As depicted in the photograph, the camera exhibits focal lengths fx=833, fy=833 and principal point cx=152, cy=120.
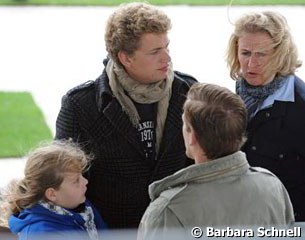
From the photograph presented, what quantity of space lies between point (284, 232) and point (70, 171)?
0.88 m

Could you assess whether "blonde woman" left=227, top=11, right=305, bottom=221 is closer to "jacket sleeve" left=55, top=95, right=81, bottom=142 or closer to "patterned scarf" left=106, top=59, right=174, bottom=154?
"patterned scarf" left=106, top=59, right=174, bottom=154

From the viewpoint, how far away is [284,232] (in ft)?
8.70

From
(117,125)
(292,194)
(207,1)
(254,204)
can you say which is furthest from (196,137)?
(207,1)

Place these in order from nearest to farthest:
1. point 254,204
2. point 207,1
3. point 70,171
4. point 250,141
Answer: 1. point 254,204
2. point 70,171
3. point 250,141
4. point 207,1

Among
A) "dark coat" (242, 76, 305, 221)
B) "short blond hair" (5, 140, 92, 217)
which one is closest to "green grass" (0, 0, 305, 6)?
"dark coat" (242, 76, 305, 221)

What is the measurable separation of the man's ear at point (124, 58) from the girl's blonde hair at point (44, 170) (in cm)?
38

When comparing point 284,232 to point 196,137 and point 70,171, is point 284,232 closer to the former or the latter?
point 196,137

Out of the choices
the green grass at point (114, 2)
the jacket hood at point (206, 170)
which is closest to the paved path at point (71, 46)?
the green grass at point (114, 2)

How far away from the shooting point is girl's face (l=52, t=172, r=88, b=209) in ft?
10.2

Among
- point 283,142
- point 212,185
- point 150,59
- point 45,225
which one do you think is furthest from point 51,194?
point 283,142

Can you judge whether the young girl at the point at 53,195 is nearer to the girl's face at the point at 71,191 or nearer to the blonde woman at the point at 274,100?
the girl's face at the point at 71,191

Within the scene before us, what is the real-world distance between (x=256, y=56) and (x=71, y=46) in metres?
6.37

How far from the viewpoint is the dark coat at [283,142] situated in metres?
3.26

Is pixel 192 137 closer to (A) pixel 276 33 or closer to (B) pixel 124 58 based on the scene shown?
(B) pixel 124 58
